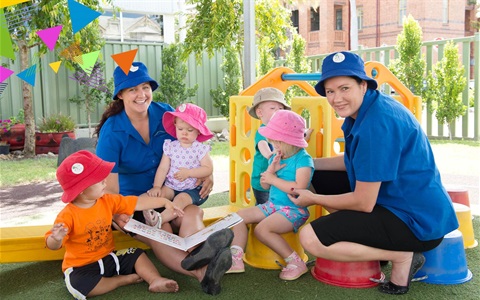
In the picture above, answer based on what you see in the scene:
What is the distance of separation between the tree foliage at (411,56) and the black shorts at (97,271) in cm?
743

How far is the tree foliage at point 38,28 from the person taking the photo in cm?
352

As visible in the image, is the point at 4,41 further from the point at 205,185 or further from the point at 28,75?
the point at 205,185

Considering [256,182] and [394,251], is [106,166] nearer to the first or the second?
[256,182]

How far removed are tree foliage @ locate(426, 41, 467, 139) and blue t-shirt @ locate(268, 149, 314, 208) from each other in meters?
6.52

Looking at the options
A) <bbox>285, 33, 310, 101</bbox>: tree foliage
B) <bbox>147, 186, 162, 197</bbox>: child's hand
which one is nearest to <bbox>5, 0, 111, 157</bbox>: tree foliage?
<bbox>147, 186, 162, 197</bbox>: child's hand

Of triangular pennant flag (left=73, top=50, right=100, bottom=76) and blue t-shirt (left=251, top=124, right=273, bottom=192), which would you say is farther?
blue t-shirt (left=251, top=124, right=273, bottom=192)

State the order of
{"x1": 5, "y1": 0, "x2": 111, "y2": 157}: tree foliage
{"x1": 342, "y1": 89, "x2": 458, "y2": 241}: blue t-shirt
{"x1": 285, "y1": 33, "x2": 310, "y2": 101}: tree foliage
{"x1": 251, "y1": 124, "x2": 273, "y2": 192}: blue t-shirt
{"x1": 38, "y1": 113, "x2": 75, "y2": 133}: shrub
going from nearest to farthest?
{"x1": 342, "y1": 89, "x2": 458, "y2": 241}: blue t-shirt, {"x1": 251, "y1": 124, "x2": 273, "y2": 192}: blue t-shirt, {"x1": 5, "y1": 0, "x2": 111, "y2": 157}: tree foliage, {"x1": 38, "y1": 113, "x2": 75, "y2": 133}: shrub, {"x1": 285, "y1": 33, "x2": 310, "y2": 101}: tree foliage

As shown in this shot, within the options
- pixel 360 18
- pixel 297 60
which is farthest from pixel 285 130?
pixel 360 18

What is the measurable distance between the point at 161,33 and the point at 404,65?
21.3 ft

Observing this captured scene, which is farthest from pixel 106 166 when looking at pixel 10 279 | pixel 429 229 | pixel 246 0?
pixel 246 0

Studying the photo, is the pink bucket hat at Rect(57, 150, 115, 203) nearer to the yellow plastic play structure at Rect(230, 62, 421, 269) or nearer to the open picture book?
the open picture book

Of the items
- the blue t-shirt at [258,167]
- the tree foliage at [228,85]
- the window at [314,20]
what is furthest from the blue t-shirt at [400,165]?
the window at [314,20]

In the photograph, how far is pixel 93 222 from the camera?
246 cm

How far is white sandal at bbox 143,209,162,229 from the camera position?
2709 mm
